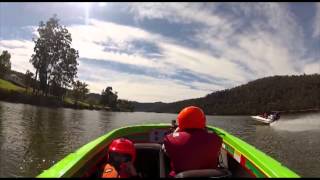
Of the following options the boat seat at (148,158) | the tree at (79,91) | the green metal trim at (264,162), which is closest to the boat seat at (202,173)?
the green metal trim at (264,162)

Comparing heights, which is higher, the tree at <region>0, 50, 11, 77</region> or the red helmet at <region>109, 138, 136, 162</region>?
the tree at <region>0, 50, 11, 77</region>

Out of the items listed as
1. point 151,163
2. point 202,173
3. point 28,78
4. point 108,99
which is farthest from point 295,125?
point 108,99

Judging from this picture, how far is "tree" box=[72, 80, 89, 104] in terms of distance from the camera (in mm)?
125625

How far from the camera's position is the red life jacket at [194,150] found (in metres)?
5.73

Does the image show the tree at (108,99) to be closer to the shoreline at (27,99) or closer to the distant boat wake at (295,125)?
the shoreline at (27,99)

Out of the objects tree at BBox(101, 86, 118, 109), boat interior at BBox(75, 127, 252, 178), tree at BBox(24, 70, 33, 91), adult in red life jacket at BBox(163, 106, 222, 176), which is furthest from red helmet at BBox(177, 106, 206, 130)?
tree at BBox(101, 86, 118, 109)

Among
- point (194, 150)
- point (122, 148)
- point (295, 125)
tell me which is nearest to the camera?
point (122, 148)

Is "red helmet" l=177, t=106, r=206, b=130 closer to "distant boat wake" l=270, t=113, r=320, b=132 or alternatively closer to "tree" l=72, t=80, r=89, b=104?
"distant boat wake" l=270, t=113, r=320, b=132

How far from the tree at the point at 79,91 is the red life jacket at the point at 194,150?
122108 mm

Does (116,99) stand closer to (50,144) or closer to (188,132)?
(50,144)

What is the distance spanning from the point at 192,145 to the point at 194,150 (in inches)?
3.2

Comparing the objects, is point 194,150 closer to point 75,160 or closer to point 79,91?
point 75,160

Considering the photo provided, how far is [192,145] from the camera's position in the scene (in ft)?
18.8

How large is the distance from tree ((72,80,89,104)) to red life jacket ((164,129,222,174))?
122m
